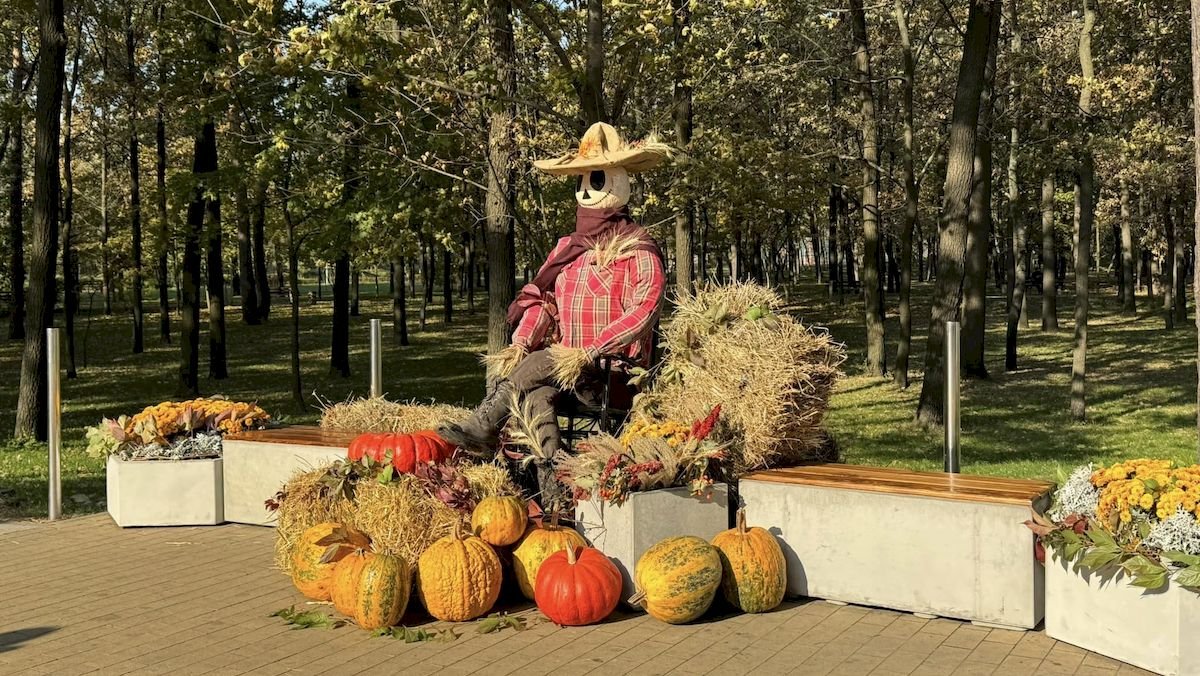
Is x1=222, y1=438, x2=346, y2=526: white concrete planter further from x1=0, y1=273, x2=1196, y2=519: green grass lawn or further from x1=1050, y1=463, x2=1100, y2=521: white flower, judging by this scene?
x1=1050, y1=463, x2=1100, y2=521: white flower

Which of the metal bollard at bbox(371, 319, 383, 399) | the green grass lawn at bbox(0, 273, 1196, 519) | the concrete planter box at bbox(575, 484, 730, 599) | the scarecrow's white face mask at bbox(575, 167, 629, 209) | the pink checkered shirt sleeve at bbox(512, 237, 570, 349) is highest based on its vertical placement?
the scarecrow's white face mask at bbox(575, 167, 629, 209)

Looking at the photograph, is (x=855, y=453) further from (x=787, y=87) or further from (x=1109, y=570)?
(x=787, y=87)

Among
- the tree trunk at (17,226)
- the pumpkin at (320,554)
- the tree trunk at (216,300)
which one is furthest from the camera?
the tree trunk at (17,226)

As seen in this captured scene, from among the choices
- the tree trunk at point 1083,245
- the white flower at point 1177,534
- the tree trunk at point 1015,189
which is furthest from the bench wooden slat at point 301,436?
the tree trunk at point 1015,189

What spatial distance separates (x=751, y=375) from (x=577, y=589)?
1.60 m

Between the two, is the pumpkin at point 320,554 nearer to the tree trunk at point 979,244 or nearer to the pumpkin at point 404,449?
the pumpkin at point 404,449

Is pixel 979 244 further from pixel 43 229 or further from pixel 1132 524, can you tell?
pixel 1132 524

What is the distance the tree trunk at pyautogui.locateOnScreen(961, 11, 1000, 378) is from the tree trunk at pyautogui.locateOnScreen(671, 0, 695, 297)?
514cm

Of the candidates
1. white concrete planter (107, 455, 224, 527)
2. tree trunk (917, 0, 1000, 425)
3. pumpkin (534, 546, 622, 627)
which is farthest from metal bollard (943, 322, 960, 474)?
tree trunk (917, 0, 1000, 425)

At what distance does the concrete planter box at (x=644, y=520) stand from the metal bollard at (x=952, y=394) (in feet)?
4.49

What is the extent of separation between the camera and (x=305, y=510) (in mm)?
6312

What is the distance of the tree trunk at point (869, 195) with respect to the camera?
63.1ft

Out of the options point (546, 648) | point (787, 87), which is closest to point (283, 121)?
point (787, 87)

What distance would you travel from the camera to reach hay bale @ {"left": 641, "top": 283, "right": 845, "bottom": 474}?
242 inches
